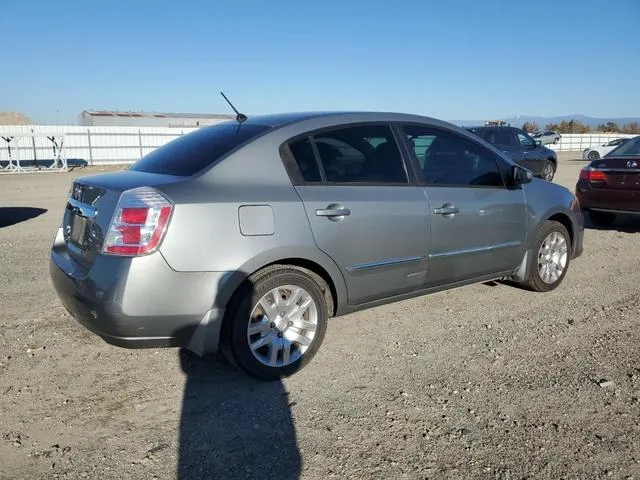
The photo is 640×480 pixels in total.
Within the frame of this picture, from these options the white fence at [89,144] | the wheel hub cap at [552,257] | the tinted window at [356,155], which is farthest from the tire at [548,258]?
the white fence at [89,144]

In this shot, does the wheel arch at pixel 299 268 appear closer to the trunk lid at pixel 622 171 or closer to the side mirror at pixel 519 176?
the side mirror at pixel 519 176

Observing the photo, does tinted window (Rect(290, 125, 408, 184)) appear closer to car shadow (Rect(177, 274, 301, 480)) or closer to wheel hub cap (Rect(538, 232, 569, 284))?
car shadow (Rect(177, 274, 301, 480))

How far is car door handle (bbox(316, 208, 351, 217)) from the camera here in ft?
11.4

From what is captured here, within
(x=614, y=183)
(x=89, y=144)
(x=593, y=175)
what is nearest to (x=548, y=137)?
(x=89, y=144)

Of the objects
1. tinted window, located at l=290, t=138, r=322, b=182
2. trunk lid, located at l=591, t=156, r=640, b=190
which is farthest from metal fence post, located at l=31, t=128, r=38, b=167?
tinted window, located at l=290, t=138, r=322, b=182

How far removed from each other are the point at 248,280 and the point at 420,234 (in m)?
1.44

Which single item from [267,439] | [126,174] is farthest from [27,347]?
[267,439]

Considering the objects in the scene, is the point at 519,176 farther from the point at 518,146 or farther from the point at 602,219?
the point at 518,146

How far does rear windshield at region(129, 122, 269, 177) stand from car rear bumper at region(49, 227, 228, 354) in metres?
0.69

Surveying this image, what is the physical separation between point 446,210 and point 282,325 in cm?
161

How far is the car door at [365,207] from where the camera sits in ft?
11.7

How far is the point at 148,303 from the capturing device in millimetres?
2984

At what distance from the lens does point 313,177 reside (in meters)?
3.58

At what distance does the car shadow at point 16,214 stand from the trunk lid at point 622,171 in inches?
381
